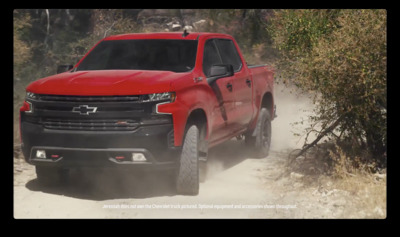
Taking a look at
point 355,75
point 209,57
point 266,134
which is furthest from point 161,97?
point 266,134

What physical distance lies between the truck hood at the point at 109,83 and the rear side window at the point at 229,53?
1.72 m

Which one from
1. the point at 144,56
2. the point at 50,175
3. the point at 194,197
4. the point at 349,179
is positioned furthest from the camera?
the point at 144,56

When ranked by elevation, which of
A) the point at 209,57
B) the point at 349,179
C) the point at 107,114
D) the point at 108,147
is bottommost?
the point at 349,179

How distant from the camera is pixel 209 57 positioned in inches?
324

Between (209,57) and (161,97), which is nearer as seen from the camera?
(161,97)

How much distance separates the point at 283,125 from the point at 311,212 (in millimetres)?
5945

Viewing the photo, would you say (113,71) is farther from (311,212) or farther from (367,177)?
(367,177)

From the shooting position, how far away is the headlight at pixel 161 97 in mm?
6462

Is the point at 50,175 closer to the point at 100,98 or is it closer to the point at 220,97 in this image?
the point at 100,98

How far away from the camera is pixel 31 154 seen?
6777 mm

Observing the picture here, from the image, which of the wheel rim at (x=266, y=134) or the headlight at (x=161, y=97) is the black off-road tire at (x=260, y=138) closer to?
the wheel rim at (x=266, y=134)

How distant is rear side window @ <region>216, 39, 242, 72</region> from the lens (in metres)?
8.82

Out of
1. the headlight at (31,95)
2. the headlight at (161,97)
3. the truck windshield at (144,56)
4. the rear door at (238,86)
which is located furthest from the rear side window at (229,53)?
the headlight at (31,95)

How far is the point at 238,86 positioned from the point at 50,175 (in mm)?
3059
